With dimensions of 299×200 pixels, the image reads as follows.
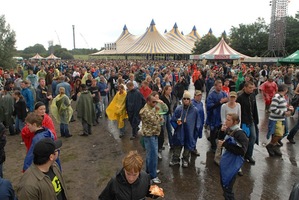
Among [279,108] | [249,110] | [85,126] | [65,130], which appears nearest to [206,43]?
[85,126]

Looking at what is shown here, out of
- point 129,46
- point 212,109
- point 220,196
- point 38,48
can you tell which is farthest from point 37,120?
point 38,48

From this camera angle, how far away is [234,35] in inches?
1710

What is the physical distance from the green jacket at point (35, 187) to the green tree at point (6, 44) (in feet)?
88.6

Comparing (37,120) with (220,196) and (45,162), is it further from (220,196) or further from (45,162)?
(220,196)

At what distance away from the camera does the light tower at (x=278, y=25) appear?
28.4m

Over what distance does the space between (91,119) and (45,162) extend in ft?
16.9

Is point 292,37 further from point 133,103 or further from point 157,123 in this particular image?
point 157,123

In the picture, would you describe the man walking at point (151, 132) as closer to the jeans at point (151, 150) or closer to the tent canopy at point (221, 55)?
the jeans at point (151, 150)

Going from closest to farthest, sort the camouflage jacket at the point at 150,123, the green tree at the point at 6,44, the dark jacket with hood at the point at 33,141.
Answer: the dark jacket with hood at the point at 33,141 < the camouflage jacket at the point at 150,123 < the green tree at the point at 6,44

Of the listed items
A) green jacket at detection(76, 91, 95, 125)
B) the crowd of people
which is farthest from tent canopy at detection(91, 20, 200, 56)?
green jacket at detection(76, 91, 95, 125)

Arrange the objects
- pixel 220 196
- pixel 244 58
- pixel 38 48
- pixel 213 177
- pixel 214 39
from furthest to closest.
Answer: pixel 38 48 < pixel 214 39 < pixel 244 58 < pixel 213 177 < pixel 220 196

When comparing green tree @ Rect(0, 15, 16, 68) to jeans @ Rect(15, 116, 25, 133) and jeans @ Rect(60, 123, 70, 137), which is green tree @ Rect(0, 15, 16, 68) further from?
jeans @ Rect(60, 123, 70, 137)

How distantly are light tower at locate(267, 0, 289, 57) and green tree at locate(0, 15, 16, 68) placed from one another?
30649mm

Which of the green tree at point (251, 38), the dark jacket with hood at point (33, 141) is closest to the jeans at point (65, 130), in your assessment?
the dark jacket with hood at point (33, 141)
